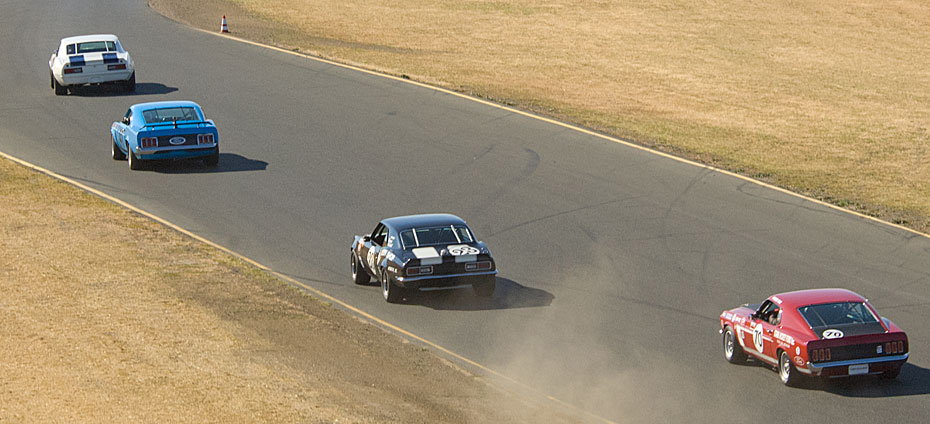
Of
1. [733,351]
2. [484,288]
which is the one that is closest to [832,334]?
[733,351]

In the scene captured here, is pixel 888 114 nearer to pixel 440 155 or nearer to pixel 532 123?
pixel 532 123

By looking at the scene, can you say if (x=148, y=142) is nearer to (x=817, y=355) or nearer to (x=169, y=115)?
(x=169, y=115)

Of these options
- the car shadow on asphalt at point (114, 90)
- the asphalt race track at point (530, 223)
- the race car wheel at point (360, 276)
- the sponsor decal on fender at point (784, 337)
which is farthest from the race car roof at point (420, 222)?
the car shadow on asphalt at point (114, 90)

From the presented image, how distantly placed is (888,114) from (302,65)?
23.0m

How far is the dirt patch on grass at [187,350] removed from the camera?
14977 mm

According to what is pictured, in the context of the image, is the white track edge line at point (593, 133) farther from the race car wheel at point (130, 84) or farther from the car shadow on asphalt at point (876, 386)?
the car shadow on asphalt at point (876, 386)

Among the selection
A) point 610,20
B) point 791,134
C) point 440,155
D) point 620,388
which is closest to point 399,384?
→ point 620,388

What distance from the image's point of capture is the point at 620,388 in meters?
17.6

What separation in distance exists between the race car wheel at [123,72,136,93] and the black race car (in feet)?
68.7

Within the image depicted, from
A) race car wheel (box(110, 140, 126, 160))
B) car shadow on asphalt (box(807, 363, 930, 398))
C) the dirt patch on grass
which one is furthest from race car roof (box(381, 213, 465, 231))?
race car wheel (box(110, 140, 126, 160))

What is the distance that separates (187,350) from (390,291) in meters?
4.86

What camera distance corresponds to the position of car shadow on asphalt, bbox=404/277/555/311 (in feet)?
70.1

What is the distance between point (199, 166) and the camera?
105 ft

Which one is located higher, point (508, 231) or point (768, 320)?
point (768, 320)
